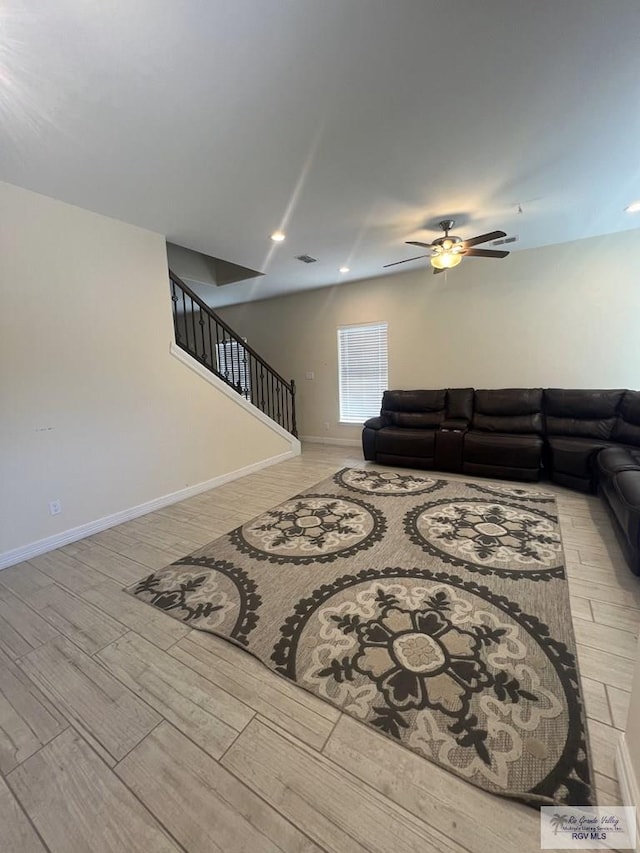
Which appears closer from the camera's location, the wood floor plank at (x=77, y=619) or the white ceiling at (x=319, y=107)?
the white ceiling at (x=319, y=107)

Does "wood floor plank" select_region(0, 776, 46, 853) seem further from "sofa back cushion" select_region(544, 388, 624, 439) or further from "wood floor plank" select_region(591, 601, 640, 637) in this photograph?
"sofa back cushion" select_region(544, 388, 624, 439)

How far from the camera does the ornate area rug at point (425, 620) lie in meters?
1.21

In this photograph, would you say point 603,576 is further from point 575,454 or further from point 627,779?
point 575,454

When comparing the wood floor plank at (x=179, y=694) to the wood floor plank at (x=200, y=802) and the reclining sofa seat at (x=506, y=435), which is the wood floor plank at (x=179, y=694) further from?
the reclining sofa seat at (x=506, y=435)

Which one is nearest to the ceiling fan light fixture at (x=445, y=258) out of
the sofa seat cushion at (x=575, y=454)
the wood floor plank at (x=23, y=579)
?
the sofa seat cushion at (x=575, y=454)

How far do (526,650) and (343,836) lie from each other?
1.11m

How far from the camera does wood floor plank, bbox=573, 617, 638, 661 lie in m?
1.56

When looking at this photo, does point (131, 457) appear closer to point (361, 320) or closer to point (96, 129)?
Result: point (96, 129)

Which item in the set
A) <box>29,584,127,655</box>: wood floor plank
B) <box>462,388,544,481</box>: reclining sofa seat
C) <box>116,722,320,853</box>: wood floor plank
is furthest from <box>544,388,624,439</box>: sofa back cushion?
<box>29,584,127,655</box>: wood floor plank

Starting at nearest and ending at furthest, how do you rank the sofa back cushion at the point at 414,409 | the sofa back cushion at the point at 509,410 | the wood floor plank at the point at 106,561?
the wood floor plank at the point at 106,561 → the sofa back cushion at the point at 509,410 → the sofa back cushion at the point at 414,409

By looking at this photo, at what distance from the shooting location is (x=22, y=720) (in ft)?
4.43

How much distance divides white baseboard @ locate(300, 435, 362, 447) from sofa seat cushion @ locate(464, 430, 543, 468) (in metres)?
2.15

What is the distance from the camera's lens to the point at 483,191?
2791 millimetres

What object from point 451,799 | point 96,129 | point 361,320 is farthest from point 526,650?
point 361,320
